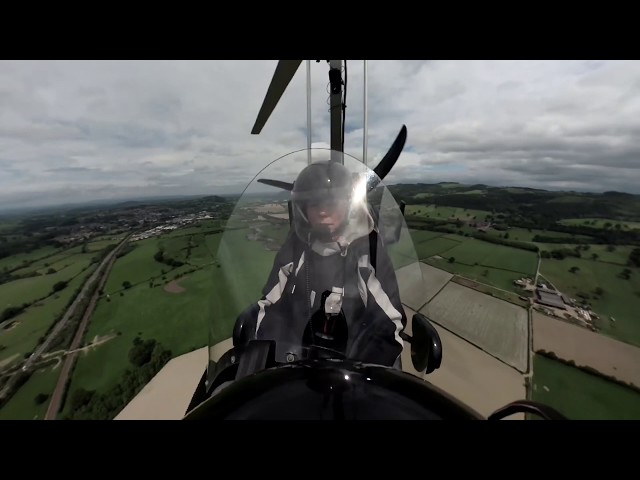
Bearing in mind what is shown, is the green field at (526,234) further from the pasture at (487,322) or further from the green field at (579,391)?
the green field at (579,391)

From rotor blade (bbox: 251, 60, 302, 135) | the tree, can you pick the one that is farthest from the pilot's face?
the tree

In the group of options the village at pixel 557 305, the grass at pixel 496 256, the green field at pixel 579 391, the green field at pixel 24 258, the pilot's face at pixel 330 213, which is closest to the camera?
the pilot's face at pixel 330 213

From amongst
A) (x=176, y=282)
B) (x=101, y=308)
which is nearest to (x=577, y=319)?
(x=176, y=282)

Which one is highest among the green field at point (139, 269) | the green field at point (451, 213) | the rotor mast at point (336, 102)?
the rotor mast at point (336, 102)

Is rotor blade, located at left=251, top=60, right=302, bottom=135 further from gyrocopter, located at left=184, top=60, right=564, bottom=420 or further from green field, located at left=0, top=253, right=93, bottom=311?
green field, located at left=0, top=253, right=93, bottom=311

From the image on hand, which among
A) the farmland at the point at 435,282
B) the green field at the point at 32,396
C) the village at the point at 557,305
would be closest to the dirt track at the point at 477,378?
the farmland at the point at 435,282

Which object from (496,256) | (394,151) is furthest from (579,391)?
(496,256)

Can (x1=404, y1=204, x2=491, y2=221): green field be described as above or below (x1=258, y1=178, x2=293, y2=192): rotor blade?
below
